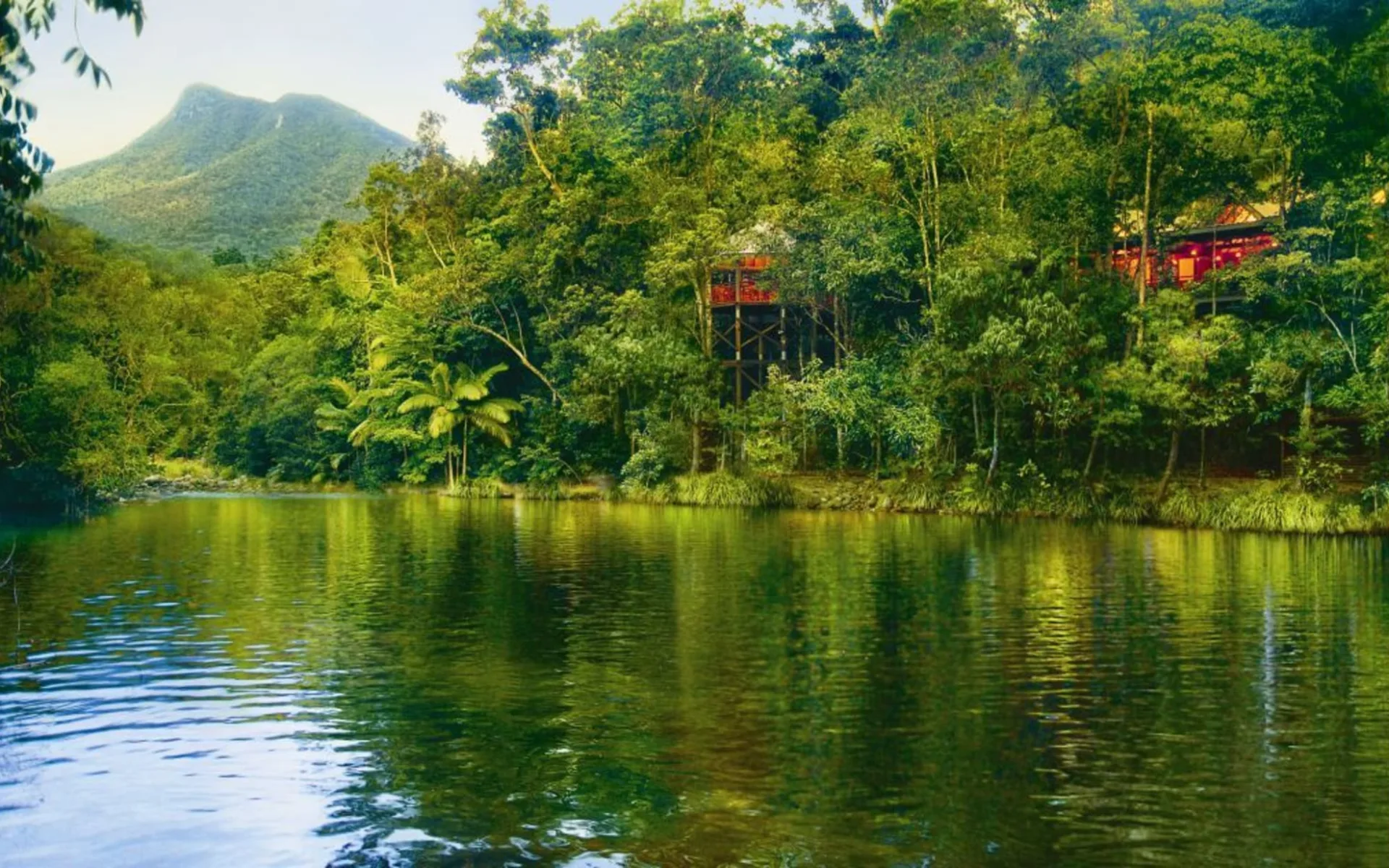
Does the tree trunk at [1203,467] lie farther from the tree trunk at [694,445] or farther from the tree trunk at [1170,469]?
the tree trunk at [694,445]

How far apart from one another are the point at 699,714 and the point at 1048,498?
2539 cm

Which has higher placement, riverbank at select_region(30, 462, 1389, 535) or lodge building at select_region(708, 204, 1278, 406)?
lodge building at select_region(708, 204, 1278, 406)

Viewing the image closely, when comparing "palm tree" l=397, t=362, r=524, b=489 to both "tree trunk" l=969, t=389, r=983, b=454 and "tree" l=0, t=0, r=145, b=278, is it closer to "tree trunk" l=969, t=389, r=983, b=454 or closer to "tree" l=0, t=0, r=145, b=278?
"tree trunk" l=969, t=389, r=983, b=454


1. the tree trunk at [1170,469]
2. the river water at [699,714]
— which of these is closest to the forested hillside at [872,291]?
the tree trunk at [1170,469]

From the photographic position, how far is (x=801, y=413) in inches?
1622

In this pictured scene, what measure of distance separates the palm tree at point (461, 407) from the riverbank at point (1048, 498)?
5.39 m

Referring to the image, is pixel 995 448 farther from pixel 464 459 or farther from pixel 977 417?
pixel 464 459

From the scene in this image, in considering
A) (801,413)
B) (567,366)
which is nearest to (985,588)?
(801,413)

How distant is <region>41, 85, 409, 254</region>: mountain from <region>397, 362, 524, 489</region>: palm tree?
56.6 meters

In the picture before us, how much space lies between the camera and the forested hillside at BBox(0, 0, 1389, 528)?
113 feet

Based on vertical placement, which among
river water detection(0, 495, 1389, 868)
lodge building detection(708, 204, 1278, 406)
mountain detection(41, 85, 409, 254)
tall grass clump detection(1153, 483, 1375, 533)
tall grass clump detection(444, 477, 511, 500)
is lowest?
river water detection(0, 495, 1389, 868)

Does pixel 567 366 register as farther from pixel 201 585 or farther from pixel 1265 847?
pixel 1265 847

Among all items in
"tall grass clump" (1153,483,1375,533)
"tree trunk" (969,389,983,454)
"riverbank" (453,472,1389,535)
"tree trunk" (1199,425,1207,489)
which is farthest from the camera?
"tree trunk" (969,389,983,454)

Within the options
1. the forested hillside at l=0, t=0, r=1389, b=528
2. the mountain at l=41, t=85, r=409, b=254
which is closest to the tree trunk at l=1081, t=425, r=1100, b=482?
the forested hillside at l=0, t=0, r=1389, b=528
